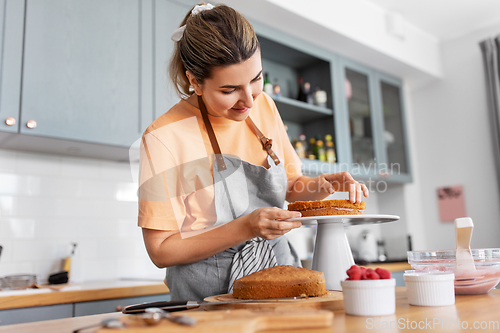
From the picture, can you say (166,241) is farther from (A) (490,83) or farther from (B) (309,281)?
(A) (490,83)

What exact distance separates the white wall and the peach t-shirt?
2679 millimetres

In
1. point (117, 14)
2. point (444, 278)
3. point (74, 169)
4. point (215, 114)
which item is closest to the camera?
point (444, 278)

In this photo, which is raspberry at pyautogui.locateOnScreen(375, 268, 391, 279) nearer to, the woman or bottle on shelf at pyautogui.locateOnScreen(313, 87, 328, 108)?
the woman

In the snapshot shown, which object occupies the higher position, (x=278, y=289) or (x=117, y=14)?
(x=117, y=14)

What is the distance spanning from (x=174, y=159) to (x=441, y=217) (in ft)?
10.0

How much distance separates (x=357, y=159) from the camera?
314cm

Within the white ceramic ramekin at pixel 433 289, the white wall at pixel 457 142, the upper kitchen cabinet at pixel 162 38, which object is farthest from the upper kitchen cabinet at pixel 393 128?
the white ceramic ramekin at pixel 433 289

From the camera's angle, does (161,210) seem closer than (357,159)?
Yes

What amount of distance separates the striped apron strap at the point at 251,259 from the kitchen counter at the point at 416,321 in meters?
0.36

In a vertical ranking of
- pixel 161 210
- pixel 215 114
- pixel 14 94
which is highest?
pixel 14 94

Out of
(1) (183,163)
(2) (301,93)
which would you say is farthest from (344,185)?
(2) (301,93)

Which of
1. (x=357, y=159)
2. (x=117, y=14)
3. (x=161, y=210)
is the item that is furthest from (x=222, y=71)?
(x=357, y=159)

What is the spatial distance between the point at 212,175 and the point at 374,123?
242 centimetres

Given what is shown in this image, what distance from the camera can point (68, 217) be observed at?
2180mm
